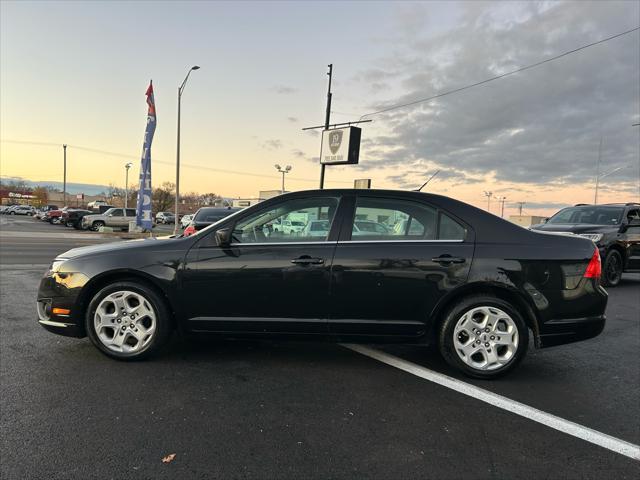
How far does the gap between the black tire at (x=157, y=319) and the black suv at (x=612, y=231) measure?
8049 mm

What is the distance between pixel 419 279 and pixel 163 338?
7.53 ft

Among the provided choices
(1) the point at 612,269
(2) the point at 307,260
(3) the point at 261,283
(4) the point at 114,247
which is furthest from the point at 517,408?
(1) the point at 612,269

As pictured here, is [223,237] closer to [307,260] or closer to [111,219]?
[307,260]

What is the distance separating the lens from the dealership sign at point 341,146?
21.3 metres

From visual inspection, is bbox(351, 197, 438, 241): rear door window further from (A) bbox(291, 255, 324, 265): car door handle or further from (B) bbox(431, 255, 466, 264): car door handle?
(A) bbox(291, 255, 324, 265): car door handle

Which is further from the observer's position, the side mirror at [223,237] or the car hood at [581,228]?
the car hood at [581,228]

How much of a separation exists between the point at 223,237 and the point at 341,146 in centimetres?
1855

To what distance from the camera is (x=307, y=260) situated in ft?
12.0

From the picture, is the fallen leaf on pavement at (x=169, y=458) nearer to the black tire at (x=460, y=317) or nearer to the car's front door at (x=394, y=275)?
the car's front door at (x=394, y=275)

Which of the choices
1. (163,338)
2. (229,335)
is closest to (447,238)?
(229,335)

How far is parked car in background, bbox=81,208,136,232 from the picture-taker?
31016 mm

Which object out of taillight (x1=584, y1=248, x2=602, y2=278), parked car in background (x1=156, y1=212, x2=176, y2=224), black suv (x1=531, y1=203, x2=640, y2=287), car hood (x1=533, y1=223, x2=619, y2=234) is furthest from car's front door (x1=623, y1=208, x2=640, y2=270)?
parked car in background (x1=156, y1=212, x2=176, y2=224)

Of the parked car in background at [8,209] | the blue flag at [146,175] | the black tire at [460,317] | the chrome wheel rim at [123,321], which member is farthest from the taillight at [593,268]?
the parked car in background at [8,209]

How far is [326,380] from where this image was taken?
11.7ft
